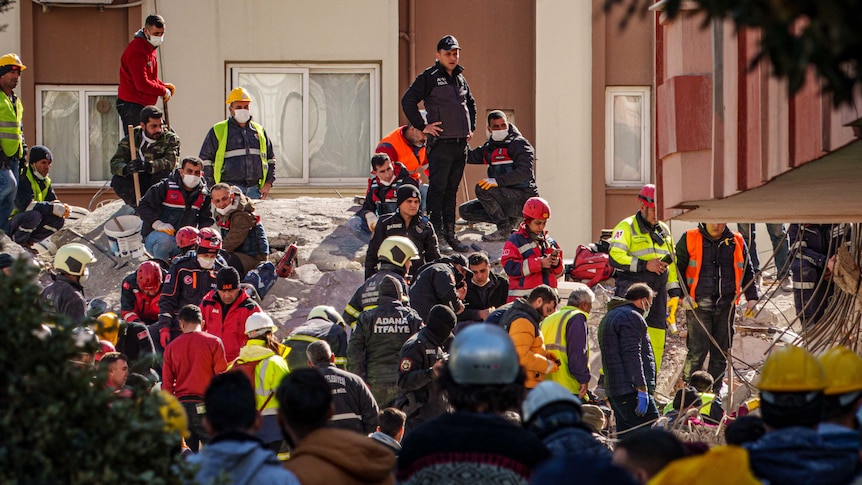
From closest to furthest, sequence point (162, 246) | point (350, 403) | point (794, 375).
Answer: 1. point (794, 375)
2. point (350, 403)
3. point (162, 246)

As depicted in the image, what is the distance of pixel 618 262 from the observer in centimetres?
1329

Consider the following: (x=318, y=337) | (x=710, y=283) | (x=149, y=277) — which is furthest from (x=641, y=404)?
(x=149, y=277)

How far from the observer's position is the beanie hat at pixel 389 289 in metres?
11.1

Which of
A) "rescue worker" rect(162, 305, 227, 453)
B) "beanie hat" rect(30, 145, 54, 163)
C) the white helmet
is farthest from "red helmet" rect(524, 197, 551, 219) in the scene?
"beanie hat" rect(30, 145, 54, 163)

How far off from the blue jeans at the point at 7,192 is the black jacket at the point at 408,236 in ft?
15.3

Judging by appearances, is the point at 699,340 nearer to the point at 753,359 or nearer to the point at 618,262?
the point at 618,262

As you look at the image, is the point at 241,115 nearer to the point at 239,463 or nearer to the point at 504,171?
the point at 504,171

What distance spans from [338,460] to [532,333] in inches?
210

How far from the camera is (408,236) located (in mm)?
13352

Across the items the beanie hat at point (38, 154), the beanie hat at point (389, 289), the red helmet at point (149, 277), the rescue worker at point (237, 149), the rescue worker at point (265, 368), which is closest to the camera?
the rescue worker at point (265, 368)

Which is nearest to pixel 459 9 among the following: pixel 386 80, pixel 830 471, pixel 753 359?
pixel 386 80

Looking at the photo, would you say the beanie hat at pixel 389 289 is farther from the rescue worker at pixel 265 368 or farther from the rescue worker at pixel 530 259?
the rescue worker at pixel 530 259

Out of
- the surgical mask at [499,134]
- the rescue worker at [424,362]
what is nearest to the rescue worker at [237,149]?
the surgical mask at [499,134]

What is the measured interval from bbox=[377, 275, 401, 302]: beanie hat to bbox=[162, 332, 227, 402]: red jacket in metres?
1.44
